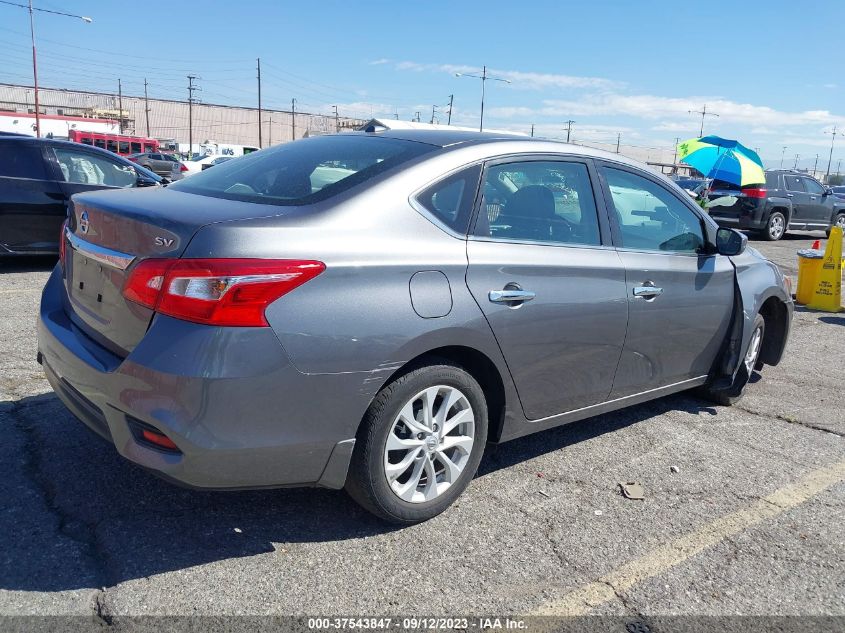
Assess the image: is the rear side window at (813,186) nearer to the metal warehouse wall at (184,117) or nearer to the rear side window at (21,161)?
the rear side window at (21,161)

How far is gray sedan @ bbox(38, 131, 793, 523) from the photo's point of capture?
249 cm

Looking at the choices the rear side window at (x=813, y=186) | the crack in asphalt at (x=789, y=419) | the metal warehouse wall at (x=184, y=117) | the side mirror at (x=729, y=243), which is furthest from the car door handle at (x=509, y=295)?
the metal warehouse wall at (x=184, y=117)

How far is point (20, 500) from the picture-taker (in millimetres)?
3068

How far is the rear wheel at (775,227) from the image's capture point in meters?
18.1

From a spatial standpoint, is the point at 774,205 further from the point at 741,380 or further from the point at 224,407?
the point at 224,407

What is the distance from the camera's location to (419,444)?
2.98 meters

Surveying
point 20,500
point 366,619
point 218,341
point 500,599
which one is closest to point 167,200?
point 218,341

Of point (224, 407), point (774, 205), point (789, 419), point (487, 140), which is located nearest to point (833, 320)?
point (789, 419)

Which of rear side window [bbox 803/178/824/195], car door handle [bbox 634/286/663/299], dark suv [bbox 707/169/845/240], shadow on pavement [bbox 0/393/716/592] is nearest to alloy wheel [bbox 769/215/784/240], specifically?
dark suv [bbox 707/169/845/240]

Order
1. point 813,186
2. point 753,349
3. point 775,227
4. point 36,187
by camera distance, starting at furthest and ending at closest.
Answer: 1. point 813,186
2. point 775,227
3. point 36,187
4. point 753,349

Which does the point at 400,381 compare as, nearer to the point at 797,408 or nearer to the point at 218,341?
the point at 218,341

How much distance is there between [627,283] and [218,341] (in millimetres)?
2216

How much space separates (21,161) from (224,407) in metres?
7.18

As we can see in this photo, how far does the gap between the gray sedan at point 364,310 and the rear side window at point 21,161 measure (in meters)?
5.55
